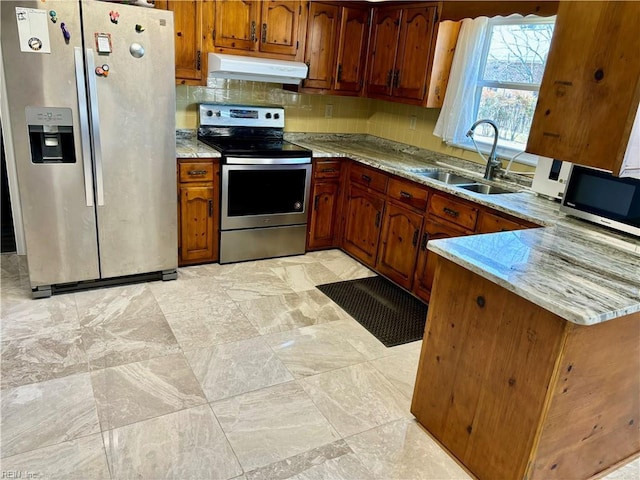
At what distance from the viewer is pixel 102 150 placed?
3008 millimetres

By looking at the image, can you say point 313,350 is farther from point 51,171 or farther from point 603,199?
point 51,171

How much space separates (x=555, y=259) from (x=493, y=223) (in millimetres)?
913

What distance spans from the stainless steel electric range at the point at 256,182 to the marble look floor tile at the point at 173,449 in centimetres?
187

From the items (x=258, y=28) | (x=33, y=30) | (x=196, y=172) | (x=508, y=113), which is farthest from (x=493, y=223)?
(x=33, y=30)

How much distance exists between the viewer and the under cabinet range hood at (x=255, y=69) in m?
3.51

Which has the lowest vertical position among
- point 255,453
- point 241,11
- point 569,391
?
point 255,453

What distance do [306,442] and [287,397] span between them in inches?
12.6

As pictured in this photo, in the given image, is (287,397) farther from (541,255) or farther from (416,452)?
(541,255)

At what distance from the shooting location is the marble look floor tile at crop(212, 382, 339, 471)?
6.72 feet

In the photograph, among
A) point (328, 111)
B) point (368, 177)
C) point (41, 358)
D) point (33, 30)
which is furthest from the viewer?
point (328, 111)

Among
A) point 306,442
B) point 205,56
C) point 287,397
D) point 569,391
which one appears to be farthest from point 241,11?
point 569,391

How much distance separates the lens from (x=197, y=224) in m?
3.72

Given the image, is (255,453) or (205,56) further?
(205,56)

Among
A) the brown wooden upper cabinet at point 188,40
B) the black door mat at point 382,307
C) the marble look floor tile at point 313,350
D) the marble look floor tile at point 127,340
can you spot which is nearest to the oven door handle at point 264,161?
the brown wooden upper cabinet at point 188,40
